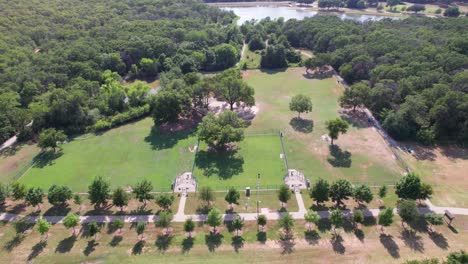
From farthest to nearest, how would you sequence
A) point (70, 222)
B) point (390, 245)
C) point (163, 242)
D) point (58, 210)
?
point (58, 210), point (163, 242), point (70, 222), point (390, 245)

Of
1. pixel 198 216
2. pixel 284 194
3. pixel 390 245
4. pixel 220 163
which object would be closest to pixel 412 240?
pixel 390 245

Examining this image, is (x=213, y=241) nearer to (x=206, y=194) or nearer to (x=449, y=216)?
(x=206, y=194)

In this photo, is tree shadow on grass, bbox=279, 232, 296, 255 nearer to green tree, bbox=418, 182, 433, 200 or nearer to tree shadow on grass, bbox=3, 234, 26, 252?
green tree, bbox=418, 182, 433, 200

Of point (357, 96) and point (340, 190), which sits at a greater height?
point (357, 96)

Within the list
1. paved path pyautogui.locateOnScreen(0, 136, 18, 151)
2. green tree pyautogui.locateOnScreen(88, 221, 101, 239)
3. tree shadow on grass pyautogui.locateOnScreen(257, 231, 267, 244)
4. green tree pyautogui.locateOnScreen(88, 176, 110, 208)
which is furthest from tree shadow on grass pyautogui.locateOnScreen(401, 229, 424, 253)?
paved path pyautogui.locateOnScreen(0, 136, 18, 151)

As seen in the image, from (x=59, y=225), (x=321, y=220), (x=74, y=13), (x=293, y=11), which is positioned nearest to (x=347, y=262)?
(x=321, y=220)

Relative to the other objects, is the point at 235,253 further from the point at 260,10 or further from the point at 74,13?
the point at 260,10

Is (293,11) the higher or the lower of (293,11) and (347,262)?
the higher
